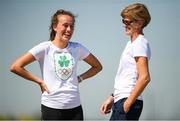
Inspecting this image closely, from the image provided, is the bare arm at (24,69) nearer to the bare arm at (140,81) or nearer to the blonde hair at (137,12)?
the bare arm at (140,81)

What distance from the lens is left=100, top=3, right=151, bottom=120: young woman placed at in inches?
114

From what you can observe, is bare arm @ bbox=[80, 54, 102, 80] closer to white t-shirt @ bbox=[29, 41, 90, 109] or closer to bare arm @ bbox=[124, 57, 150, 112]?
white t-shirt @ bbox=[29, 41, 90, 109]

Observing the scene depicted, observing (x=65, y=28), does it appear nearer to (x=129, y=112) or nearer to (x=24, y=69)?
(x=24, y=69)

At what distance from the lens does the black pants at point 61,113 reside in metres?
3.36

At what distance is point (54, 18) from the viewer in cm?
354

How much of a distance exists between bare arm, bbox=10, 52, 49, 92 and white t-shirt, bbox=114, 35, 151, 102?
2.47 feet

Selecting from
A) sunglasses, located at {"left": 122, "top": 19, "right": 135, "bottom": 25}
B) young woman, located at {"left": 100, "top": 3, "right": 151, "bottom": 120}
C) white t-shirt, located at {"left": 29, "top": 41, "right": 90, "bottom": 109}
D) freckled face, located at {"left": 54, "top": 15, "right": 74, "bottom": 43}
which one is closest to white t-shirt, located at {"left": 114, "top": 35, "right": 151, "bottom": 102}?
young woman, located at {"left": 100, "top": 3, "right": 151, "bottom": 120}

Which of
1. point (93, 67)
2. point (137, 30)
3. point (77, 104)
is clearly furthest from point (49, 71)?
point (137, 30)

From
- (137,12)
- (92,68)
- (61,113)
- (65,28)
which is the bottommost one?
(61,113)

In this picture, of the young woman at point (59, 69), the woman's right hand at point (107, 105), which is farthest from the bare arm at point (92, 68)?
the woman's right hand at point (107, 105)

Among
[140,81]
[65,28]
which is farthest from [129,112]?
[65,28]

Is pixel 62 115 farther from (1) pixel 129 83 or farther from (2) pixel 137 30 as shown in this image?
(2) pixel 137 30

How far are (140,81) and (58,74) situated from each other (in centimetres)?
79

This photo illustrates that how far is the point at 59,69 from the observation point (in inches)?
132
